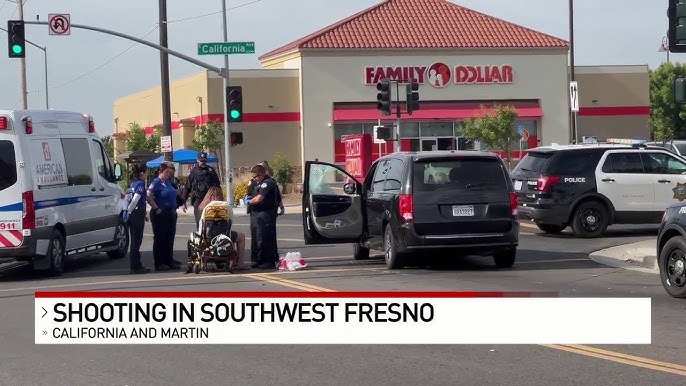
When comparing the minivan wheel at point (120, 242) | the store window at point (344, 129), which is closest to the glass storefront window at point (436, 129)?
the store window at point (344, 129)

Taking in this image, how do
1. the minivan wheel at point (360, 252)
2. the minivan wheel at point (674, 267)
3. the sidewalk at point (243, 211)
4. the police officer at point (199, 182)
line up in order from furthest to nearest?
Result: the sidewalk at point (243, 211) → the police officer at point (199, 182) → the minivan wheel at point (360, 252) → the minivan wheel at point (674, 267)

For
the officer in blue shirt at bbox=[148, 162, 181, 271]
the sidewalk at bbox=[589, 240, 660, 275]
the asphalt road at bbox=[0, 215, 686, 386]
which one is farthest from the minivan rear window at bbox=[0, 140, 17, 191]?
the sidewalk at bbox=[589, 240, 660, 275]

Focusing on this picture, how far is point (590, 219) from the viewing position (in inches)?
846

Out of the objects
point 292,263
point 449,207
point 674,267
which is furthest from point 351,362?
point 292,263

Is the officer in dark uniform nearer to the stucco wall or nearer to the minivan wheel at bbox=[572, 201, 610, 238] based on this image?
the minivan wheel at bbox=[572, 201, 610, 238]

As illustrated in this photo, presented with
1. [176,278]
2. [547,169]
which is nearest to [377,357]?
[176,278]

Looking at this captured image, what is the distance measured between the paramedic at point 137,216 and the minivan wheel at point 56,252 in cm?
111

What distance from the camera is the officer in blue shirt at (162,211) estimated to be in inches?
681

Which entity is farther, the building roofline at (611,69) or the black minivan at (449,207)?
the building roofline at (611,69)

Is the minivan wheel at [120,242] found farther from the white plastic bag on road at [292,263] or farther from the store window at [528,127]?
the store window at [528,127]

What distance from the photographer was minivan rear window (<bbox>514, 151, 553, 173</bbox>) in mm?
21656

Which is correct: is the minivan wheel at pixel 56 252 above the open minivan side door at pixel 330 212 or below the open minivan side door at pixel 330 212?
below

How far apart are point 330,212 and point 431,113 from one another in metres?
39.2

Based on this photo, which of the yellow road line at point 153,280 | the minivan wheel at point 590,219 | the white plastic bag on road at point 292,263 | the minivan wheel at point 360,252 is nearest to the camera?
the yellow road line at point 153,280
